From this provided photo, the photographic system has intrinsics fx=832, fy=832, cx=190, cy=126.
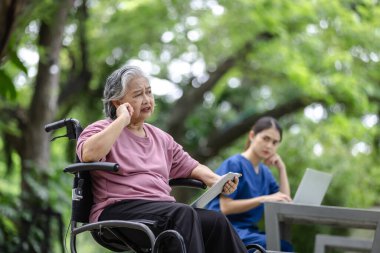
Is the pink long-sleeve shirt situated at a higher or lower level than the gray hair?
lower

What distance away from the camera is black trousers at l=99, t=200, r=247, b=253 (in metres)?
2.98

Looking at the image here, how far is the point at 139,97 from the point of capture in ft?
10.9

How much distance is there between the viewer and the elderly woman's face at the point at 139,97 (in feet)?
10.8

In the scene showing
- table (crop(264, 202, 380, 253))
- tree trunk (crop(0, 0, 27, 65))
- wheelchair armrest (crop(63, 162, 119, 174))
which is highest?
tree trunk (crop(0, 0, 27, 65))

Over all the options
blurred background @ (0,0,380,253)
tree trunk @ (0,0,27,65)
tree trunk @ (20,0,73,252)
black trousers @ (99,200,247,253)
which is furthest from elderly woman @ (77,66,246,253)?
blurred background @ (0,0,380,253)

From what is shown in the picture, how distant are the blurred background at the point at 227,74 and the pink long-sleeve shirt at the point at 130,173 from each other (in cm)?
502

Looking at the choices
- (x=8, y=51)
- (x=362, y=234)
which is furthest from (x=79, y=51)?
(x=8, y=51)

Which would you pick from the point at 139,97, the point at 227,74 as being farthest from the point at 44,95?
the point at 139,97

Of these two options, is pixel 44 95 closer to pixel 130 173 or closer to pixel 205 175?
pixel 205 175

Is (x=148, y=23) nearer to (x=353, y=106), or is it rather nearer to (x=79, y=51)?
(x=79, y=51)

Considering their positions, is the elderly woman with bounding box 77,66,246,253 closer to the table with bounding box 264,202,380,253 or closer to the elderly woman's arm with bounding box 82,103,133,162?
the elderly woman's arm with bounding box 82,103,133,162

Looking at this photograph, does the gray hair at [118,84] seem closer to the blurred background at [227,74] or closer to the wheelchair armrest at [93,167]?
the wheelchair armrest at [93,167]

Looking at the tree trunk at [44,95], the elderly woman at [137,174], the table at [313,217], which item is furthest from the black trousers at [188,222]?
the tree trunk at [44,95]

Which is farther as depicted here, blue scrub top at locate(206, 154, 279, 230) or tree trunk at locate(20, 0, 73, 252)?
tree trunk at locate(20, 0, 73, 252)
